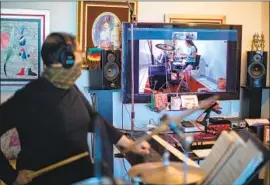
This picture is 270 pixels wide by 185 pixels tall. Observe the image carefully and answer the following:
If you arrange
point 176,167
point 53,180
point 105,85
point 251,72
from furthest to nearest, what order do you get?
point 251,72
point 105,85
point 53,180
point 176,167

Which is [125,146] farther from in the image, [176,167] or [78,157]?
[176,167]

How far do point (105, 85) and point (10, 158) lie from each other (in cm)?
128

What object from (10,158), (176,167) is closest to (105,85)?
(10,158)

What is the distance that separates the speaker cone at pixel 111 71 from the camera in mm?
2979

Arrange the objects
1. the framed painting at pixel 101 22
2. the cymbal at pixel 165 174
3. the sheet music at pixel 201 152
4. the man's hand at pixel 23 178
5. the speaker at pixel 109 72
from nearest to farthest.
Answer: the cymbal at pixel 165 174
the man's hand at pixel 23 178
the sheet music at pixel 201 152
the speaker at pixel 109 72
the framed painting at pixel 101 22

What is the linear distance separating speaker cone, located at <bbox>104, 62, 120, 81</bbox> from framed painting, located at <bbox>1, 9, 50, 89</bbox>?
37.8 inches

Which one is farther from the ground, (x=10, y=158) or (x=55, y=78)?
(x=55, y=78)

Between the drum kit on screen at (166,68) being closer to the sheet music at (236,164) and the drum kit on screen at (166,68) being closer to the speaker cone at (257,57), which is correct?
the speaker cone at (257,57)

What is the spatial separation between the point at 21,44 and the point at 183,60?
1738 millimetres

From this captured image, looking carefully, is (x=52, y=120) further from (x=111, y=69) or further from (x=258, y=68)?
(x=258, y=68)

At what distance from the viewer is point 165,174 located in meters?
1.32

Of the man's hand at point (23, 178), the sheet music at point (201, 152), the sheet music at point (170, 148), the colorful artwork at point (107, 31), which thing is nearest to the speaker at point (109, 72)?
the colorful artwork at point (107, 31)

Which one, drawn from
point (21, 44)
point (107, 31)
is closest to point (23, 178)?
point (21, 44)

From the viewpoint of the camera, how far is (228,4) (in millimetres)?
3516
